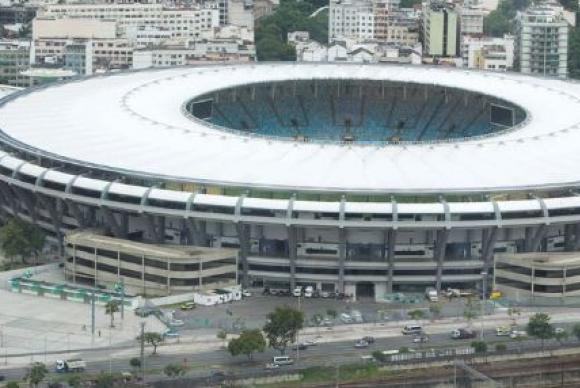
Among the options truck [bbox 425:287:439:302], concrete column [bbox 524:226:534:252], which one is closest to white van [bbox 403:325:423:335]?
truck [bbox 425:287:439:302]

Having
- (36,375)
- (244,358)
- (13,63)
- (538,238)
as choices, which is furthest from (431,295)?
(13,63)

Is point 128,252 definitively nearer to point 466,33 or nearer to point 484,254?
point 484,254

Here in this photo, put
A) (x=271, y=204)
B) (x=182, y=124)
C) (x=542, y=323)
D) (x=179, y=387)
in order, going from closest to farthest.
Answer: (x=179, y=387), (x=542, y=323), (x=271, y=204), (x=182, y=124)

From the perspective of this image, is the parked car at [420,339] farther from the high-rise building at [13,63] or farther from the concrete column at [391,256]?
the high-rise building at [13,63]

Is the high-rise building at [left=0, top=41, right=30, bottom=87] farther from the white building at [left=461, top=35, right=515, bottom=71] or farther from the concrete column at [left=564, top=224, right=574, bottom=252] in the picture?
the concrete column at [left=564, top=224, right=574, bottom=252]

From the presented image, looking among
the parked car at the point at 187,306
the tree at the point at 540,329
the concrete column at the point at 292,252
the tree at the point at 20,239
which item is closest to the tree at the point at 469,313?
the tree at the point at 540,329

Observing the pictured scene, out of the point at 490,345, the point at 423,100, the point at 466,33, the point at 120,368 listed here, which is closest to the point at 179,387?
the point at 120,368
